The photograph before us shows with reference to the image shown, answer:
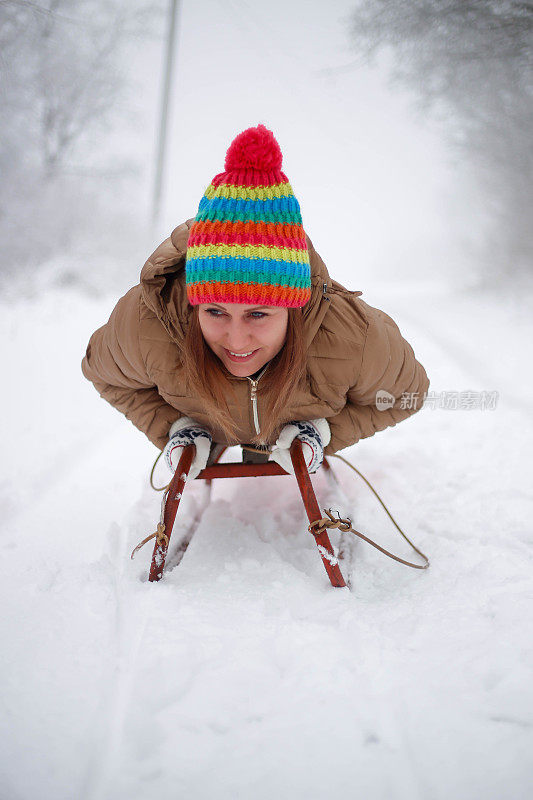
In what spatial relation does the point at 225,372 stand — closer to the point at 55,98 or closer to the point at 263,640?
the point at 263,640

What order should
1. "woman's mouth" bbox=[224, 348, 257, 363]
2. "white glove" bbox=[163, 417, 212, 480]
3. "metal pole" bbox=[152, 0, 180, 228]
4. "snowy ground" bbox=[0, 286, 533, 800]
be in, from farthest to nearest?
"metal pole" bbox=[152, 0, 180, 228] < "white glove" bbox=[163, 417, 212, 480] < "woman's mouth" bbox=[224, 348, 257, 363] < "snowy ground" bbox=[0, 286, 533, 800]

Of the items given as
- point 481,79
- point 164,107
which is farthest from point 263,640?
point 481,79

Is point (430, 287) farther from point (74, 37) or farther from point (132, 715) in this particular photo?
point (132, 715)

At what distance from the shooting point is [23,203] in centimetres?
239

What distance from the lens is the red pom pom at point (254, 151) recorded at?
1.06 meters

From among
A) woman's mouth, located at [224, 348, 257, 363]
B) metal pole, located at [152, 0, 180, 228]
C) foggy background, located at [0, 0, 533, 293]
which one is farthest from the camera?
metal pole, located at [152, 0, 180, 228]

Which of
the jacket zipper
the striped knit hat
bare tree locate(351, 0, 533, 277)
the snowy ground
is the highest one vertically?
bare tree locate(351, 0, 533, 277)

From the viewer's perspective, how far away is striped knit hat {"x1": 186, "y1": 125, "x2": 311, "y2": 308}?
1059mm

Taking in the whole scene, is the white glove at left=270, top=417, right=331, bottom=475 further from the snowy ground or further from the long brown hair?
the snowy ground

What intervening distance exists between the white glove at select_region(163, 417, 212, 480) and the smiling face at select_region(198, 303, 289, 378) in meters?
0.33

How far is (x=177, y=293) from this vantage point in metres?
1.30

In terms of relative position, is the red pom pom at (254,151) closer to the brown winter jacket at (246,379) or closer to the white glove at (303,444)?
the brown winter jacket at (246,379)

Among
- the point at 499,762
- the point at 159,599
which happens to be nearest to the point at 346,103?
the point at 159,599

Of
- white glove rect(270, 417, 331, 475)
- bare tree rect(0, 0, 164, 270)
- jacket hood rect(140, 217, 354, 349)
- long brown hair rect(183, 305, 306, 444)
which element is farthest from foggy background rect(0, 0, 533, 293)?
white glove rect(270, 417, 331, 475)
